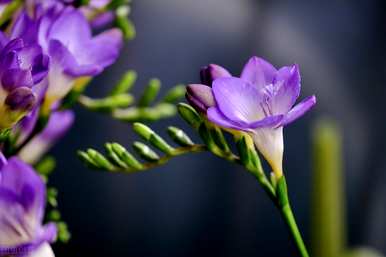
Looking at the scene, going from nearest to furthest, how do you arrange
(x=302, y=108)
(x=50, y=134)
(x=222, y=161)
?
(x=302, y=108)
(x=50, y=134)
(x=222, y=161)

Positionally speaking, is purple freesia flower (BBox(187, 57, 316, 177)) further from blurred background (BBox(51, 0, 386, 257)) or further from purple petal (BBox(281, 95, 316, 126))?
blurred background (BBox(51, 0, 386, 257))

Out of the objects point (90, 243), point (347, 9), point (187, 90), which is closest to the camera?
point (187, 90)

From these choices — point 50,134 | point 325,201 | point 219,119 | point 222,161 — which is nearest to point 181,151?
point 219,119

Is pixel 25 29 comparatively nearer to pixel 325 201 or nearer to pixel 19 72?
pixel 19 72

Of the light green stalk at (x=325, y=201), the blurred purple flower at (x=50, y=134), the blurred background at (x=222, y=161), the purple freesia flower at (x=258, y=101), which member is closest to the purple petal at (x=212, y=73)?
the purple freesia flower at (x=258, y=101)

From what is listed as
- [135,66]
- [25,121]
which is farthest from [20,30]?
[135,66]

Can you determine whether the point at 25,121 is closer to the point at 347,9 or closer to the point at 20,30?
the point at 20,30

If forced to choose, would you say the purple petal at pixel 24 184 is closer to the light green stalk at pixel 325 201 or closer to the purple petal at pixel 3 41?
the purple petal at pixel 3 41
